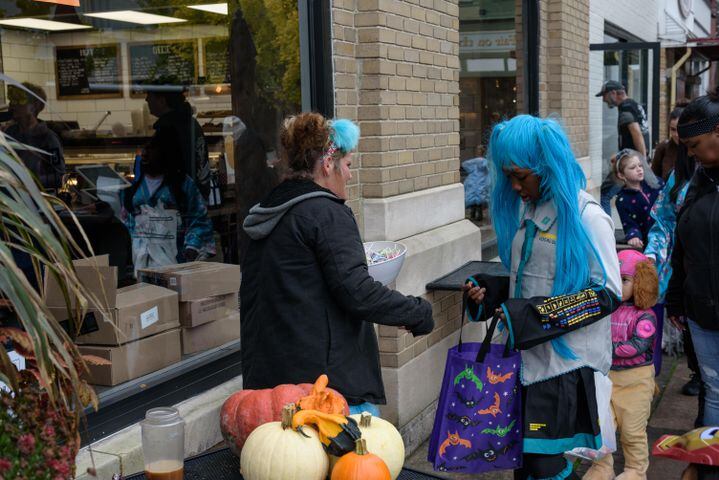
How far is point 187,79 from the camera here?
6.91 meters

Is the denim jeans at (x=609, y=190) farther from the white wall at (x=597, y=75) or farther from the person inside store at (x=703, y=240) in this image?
the person inside store at (x=703, y=240)

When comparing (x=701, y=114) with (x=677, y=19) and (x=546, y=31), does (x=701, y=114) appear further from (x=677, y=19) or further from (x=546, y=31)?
(x=677, y=19)

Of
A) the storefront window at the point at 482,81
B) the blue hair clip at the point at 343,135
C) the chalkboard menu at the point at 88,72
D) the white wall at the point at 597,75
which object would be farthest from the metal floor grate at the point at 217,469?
the white wall at the point at 597,75

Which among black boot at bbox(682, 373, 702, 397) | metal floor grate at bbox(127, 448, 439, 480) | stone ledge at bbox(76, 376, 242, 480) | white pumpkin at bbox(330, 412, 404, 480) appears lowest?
black boot at bbox(682, 373, 702, 397)

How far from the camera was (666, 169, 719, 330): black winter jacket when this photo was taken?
402cm

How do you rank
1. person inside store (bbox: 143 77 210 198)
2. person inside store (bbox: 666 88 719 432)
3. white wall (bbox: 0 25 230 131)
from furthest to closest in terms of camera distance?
person inside store (bbox: 143 77 210 198) → white wall (bbox: 0 25 230 131) → person inside store (bbox: 666 88 719 432)

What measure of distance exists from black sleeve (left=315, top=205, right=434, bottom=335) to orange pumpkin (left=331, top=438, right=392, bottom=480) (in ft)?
3.23

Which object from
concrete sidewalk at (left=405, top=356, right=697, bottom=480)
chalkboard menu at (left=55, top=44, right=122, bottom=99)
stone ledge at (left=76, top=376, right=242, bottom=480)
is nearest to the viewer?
stone ledge at (left=76, top=376, right=242, bottom=480)

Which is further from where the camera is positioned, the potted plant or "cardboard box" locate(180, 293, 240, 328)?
"cardboard box" locate(180, 293, 240, 328)

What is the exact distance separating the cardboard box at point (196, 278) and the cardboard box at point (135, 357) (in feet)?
0.81

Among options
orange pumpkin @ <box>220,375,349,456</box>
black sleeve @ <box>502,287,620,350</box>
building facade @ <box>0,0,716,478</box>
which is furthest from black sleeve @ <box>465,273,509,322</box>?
orange pumpkin @ <box>220,375,349,456</box>

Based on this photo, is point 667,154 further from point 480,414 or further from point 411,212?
point 480,414

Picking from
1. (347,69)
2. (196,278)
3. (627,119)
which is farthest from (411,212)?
(627,119)

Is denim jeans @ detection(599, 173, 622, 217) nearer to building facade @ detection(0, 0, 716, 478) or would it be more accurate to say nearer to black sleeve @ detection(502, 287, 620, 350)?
building facade @ detection(0, 0, 716, 478)
